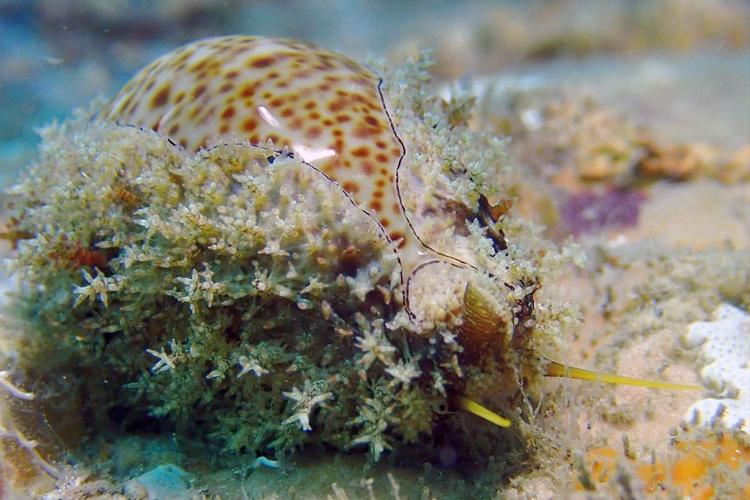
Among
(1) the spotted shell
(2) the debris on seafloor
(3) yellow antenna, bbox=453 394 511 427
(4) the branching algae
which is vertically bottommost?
(2) the debris on seafloor

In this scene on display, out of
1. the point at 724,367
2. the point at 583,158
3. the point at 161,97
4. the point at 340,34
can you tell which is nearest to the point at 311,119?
the point at 161,97

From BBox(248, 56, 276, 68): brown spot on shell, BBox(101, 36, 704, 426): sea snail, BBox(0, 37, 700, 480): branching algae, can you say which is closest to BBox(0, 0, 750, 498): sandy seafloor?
BBox(0, 37, 700, 480): branching algae

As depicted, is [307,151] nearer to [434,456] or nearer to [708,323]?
[434,456]

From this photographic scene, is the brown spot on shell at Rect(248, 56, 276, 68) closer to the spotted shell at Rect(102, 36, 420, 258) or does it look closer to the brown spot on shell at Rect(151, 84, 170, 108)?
the spotted shell at Rect(102, 36, 420, 258)

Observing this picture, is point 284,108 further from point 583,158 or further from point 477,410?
point 583,158

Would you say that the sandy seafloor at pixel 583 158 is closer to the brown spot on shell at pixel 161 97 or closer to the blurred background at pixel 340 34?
the blurred background at pixel 340 34

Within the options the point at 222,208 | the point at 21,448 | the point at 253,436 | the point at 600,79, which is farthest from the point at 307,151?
the point at 600,79
